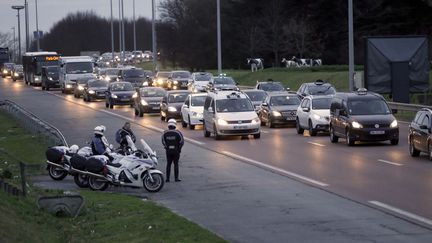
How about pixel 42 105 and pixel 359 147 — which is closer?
pixel 359 147

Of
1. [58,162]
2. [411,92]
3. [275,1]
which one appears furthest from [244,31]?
[58,162]

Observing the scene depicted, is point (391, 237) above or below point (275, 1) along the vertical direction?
below

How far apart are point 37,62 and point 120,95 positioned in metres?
37.0

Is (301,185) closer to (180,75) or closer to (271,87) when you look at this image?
(271,87)

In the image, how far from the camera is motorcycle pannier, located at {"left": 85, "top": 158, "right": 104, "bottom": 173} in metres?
23.3

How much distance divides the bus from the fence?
3650cm

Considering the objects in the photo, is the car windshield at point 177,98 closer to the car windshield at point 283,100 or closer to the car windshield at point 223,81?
the car windshield at point 283,100

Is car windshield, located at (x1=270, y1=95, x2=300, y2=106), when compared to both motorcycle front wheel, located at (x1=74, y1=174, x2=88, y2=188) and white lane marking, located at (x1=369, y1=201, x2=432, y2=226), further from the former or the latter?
white lane marking, located at (x1=369, y1=201, x2=432, y2=226)

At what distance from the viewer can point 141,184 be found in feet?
76.2

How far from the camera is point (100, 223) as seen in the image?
17.9 meters

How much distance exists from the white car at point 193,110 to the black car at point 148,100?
8.15 m

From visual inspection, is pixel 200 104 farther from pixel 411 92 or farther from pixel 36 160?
pixel 36 160

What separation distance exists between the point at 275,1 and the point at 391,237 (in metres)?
84.7

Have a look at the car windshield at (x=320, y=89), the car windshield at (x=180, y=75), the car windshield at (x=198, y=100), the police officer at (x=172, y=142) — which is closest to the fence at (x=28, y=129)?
the police officer at (x=172, y=142)
